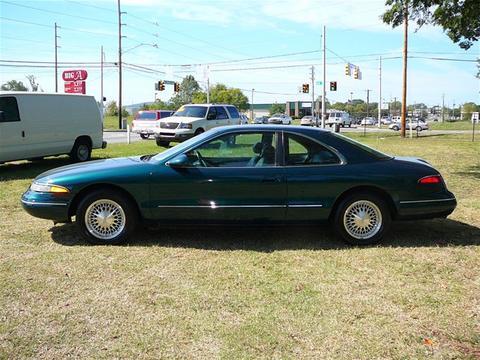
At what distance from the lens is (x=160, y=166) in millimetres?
5855

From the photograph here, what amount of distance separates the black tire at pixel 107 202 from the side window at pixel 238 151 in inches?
35.5

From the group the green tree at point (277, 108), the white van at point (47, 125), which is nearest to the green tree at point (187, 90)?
the green tree at point (277, 108)

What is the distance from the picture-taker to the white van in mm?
11992

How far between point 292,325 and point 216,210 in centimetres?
222

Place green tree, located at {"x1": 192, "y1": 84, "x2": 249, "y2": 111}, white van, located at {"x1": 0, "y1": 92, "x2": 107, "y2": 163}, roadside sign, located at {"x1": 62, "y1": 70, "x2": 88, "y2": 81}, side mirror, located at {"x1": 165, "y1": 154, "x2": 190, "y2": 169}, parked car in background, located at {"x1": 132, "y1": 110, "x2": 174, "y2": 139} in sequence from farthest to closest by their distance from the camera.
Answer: green tree, located at {"x1": 192, "y1": 84, "x2": 249, "y2": 111}
parked car in background, located at {"x1": 132, "y1": 110, "x2": 174, "y2": 139}
roadside sign, located at {"x1": 62, "y1": 70, "x2": 88, "y2": 81}
white van, located at {"x1": 0, "y1": 92, "x2": 107, "y2": 163}
side mirror, located at {"x1": 165, "y1": 154, "x2": 190, "y2": 169}

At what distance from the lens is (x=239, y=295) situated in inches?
173

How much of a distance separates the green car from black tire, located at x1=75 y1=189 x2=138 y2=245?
11 millimetres

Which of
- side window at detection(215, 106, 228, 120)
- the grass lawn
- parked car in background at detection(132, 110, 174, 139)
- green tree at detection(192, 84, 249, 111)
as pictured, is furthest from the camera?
green tree at detection(192, 84, 249, 111)

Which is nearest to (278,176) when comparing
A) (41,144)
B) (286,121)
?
(41,144)

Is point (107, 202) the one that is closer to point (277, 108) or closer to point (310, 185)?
point (310, 185)

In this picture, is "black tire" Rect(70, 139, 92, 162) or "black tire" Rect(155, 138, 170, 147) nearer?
"black tire" Rect(70, 139, 92, 162)

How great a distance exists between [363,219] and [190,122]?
580 inches

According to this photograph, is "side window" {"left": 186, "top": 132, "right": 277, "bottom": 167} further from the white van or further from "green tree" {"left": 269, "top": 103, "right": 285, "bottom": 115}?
"green tree" {"left": 269, "top": 103, "right": 285, "bottom": 115}

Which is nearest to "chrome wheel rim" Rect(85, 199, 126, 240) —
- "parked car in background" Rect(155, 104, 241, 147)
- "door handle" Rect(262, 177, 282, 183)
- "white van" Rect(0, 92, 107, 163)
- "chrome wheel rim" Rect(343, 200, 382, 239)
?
"door handle" Rect(262, 177, 282, 183)
